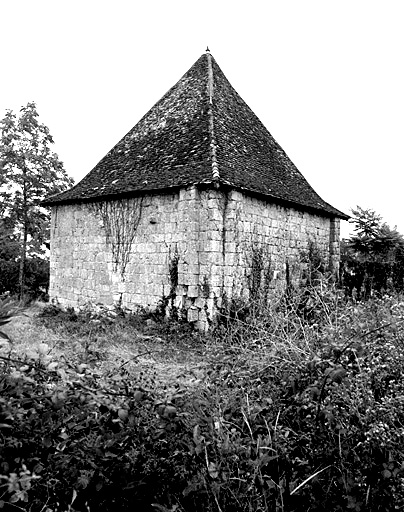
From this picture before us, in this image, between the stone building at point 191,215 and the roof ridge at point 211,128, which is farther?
the stone building at point 191,215

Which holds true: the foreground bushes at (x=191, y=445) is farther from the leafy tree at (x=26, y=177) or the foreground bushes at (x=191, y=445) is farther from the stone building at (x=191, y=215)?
the leafy tree at (x=26, y=177)

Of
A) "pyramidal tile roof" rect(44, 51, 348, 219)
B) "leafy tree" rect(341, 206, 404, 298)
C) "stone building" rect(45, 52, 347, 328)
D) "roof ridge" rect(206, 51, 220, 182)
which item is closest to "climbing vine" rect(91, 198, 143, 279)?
"stone building" rect(45, 52, 347, 328)

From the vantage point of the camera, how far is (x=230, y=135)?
12.1m

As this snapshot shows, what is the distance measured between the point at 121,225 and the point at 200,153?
2.62m

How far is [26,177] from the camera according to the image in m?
19.9

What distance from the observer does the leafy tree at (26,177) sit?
19.8 metres

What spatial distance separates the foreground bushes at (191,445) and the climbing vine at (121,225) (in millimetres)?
Result: 8407

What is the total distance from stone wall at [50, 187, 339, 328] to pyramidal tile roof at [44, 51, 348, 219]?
354 mm

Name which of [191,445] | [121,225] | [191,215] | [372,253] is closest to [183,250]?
[191,215]

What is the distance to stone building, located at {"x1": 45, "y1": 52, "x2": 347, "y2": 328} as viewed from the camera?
1041 cm

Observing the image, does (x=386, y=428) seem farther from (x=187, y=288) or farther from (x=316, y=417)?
(x=187, y=288)

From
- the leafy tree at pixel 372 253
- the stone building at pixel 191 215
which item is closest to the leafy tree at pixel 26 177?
the stone building at pixel 191 215

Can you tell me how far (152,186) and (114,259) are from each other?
2.27 meters

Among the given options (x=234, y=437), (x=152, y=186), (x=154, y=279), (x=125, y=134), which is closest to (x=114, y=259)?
(x=154, y=279)
